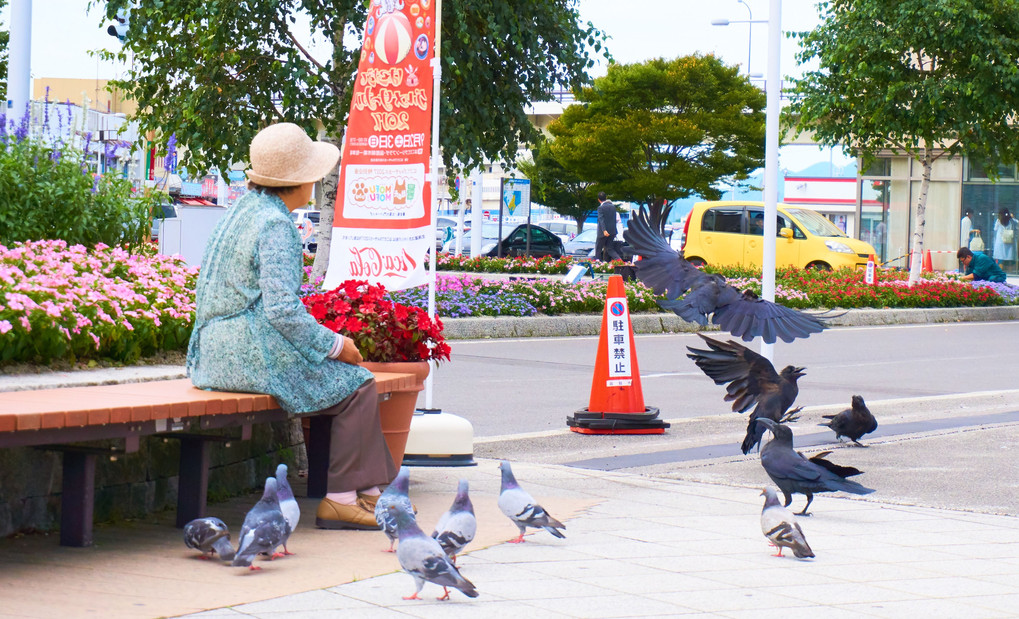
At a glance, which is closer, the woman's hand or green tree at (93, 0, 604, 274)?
the woman's hand

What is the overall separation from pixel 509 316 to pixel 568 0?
18.6ft

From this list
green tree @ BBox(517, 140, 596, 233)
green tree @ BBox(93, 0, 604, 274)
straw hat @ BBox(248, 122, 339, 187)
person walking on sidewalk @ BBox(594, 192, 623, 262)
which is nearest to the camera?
straw hat @ BBox(248, 122, 339, 187)

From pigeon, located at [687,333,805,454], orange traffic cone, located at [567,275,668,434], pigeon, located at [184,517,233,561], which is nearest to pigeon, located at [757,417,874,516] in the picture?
pigeon, located at [687,333,805,454]

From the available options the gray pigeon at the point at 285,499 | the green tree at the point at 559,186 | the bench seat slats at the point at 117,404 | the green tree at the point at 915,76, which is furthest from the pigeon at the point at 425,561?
the green tree at the point at 559,186

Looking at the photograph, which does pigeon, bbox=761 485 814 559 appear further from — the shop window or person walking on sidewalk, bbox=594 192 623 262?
the shop window

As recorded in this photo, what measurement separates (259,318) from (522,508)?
1.31m

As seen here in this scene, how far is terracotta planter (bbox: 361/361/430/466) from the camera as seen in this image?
5895 millimetres

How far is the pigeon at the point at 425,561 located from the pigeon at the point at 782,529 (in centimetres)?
142

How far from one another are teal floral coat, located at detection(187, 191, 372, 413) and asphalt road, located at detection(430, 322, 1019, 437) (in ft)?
12.7

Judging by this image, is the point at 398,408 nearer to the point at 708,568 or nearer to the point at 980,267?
the point at 708,568

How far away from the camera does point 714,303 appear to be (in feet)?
23.5

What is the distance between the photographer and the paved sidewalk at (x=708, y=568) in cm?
421

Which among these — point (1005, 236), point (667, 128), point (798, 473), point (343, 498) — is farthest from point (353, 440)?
point (1005, 236)

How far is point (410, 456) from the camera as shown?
6.94 m
